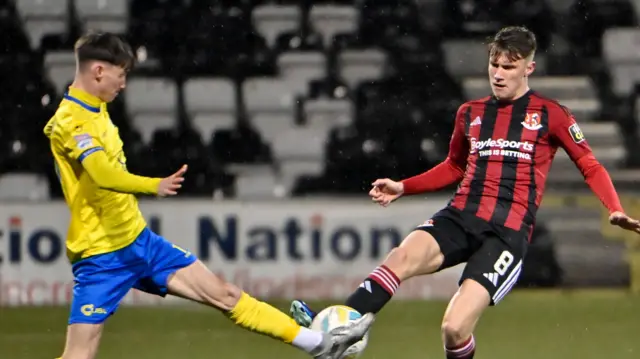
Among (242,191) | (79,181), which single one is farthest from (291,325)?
(242,191)

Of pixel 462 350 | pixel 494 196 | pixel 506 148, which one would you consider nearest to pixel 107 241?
pixel 462 350

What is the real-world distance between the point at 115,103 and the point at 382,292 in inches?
285

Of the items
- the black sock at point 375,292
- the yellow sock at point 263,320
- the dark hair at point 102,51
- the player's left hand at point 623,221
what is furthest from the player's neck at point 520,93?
the dark hair at point 102,51

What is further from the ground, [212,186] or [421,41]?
[421,41]

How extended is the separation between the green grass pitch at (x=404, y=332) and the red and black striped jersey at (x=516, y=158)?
1764 mm

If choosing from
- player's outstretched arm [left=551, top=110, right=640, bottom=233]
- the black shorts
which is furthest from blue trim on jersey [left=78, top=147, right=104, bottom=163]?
player's outstretched arm [left=551, top=110, right=640, bottom=233]

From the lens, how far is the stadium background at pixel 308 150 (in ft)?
30.8

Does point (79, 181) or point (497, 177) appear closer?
point (79, 181)

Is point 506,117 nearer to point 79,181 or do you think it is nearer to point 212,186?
point 79,181

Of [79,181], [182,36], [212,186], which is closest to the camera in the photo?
[79,181]

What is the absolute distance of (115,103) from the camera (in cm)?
1243

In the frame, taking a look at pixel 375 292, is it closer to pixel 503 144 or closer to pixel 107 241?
pixel 503 144

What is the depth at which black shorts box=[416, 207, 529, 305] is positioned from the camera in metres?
5.75

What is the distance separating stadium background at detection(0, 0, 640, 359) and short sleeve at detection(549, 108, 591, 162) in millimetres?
1921
